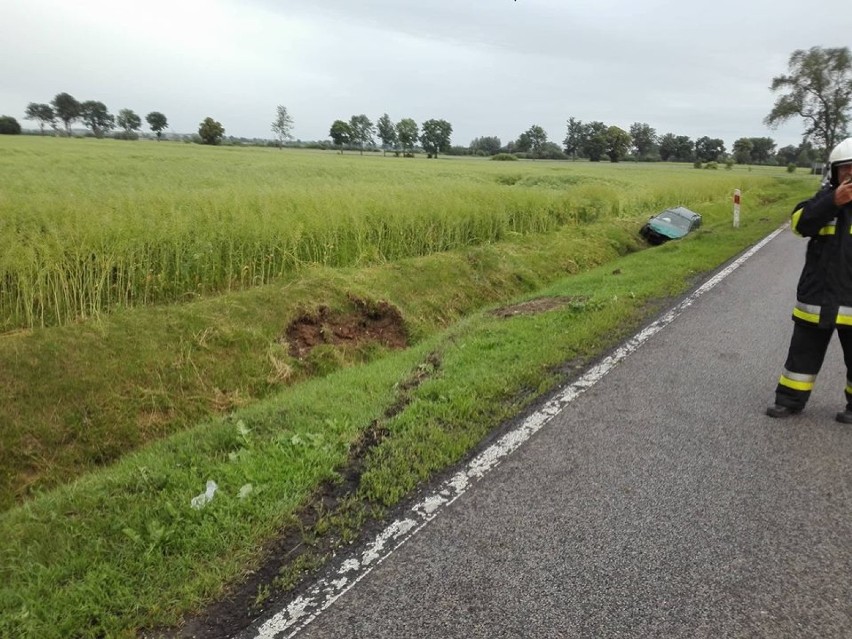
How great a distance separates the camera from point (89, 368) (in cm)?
499

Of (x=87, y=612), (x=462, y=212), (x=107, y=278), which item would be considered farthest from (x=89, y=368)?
(x=462, y=212)

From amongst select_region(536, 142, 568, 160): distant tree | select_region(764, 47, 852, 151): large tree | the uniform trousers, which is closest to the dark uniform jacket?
the uniform trousers

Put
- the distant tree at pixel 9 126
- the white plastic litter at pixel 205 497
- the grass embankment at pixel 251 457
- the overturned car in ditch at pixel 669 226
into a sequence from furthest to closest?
the distant tree at pixel 9 126 → the overturned car in ditch at pixel 669 226 → the white plastic litter at pixel 205 497 → the grass embankment at pixel 251 457

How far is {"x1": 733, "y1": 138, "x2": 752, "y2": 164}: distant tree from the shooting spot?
8644cm

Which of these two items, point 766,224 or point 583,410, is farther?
point 766,224

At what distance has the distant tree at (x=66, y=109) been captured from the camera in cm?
6109

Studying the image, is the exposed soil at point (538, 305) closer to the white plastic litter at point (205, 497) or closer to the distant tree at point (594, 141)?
the white plastic litter at point (205, 497)

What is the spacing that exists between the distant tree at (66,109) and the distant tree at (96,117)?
107 cm

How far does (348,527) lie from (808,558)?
215 cm

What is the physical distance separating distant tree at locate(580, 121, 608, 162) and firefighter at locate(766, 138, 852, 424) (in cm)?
8281

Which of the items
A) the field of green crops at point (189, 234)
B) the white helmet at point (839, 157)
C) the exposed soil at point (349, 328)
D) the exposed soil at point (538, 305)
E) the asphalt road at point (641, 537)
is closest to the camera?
the asphalt road at point (641, 537)

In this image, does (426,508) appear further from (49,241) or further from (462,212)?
(462,212)

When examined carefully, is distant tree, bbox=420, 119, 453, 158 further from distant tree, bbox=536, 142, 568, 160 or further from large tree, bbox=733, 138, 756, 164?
large tree, bbox=733, 138, 756, 164

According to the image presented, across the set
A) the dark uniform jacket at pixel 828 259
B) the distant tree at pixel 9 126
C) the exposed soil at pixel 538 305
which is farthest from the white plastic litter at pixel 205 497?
the distant tree at pixel 9 126
